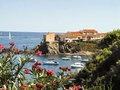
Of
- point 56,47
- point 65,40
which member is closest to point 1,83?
point 56,47

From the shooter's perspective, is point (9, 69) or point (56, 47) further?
point (56, 47)

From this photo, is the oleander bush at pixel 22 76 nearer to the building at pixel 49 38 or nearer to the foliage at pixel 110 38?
the foliage at pixel 110 38

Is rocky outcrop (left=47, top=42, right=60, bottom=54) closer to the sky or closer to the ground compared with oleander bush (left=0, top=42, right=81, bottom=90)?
closer to the ground

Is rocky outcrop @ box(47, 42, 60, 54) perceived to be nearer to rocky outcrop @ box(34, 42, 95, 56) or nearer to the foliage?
rocky outcrop @ box(34, 42, 95, 56)

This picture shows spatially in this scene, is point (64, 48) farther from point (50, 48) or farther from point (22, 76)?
point (22, 76)

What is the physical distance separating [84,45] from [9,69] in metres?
99.7

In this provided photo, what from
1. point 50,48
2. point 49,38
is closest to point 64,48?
point 50,48

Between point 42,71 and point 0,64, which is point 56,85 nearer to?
point 42,71

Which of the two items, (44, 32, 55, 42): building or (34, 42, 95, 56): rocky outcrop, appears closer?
(34, 42, 95, 56): rocky outcrop

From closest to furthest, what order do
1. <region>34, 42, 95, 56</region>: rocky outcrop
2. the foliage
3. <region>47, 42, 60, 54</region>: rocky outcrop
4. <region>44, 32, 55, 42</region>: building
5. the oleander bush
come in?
the oleander bush → the foliage → <region>47, 42, 60, 54</region>: rocky outcrop → <region>34, 42, 95, 56</region>: rocky outcrop → <region>44, 32, 55, 42</region>: building

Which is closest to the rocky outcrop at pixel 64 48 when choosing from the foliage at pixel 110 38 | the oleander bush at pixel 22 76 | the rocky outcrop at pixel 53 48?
the rocky outcrop at pixel 53 48

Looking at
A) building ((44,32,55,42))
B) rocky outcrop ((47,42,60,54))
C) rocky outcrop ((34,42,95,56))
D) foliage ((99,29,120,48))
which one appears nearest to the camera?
foliage ((99,29,120,48))

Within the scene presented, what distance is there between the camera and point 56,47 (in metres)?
101

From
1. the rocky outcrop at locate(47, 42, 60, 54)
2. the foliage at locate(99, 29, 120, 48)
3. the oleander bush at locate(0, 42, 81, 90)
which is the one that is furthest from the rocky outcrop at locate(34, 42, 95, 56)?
the oleander bush at locate(0, 42, 81, 90)
